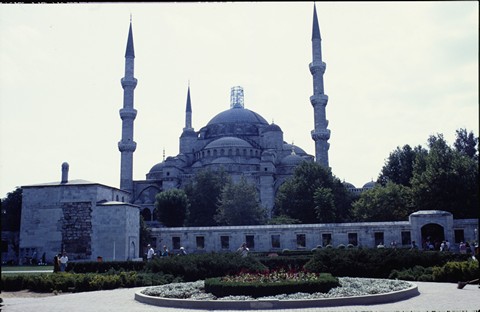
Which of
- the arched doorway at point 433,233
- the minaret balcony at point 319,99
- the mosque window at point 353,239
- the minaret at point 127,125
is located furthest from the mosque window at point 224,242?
the minaret balcony at point 319,99

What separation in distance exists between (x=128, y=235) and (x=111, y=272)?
1008 centimetres

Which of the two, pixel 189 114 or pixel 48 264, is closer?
pixel 48 264

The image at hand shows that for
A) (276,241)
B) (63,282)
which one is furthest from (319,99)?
(63,282)

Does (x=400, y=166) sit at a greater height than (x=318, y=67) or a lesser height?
lesser

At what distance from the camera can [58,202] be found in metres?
28.4

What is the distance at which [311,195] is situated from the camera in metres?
40.8

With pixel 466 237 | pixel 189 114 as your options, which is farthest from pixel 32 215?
pixel 189 114

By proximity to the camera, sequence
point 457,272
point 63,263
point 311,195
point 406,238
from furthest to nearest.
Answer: point 311,195, point 406,238, point 63,263, point 457,272

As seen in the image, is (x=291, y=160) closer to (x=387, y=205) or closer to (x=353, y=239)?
(x=387, y=205)

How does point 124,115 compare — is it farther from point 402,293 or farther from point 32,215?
point 402,293

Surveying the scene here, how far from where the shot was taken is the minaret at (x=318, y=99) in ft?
157

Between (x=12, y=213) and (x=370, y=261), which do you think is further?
(x=12, y=213)

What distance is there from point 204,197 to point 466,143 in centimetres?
3106

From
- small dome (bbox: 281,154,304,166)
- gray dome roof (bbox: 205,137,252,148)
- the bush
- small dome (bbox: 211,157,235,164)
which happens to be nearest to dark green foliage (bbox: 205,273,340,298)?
the bush
